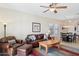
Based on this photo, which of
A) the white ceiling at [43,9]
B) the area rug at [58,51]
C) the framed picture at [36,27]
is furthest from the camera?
the framed picture at [36,27]

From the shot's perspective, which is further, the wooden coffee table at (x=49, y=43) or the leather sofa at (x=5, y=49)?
the wooden coffee table at (x=49, y=43)

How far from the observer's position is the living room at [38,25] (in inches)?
101

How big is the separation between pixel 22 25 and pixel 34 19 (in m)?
0.36

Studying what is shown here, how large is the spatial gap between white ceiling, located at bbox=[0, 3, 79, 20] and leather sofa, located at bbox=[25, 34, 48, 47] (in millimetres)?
570

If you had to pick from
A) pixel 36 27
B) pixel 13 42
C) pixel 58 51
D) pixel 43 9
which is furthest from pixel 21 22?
pixel 58 51

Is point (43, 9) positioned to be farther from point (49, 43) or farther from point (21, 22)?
point (49, 43)

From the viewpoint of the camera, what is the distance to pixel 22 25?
8.92 ft

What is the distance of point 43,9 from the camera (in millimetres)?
2600

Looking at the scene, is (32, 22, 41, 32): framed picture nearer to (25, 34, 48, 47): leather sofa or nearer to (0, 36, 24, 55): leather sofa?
(25, 34, 48, 47): leather sofa

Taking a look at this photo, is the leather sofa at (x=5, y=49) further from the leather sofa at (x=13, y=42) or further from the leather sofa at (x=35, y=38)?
the leather sofa at (x=35, y=38)

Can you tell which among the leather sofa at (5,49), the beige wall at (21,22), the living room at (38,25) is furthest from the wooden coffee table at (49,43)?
the leather sofa at (5,49)

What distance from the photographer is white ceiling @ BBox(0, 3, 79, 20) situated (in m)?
2.51

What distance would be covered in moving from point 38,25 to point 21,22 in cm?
46

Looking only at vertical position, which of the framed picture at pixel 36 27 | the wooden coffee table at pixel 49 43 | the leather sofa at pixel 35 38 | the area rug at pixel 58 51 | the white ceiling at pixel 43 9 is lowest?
the area rug at pixel 58 51
